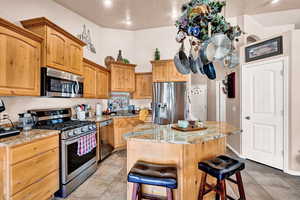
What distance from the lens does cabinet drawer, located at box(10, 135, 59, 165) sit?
1522 millimetres

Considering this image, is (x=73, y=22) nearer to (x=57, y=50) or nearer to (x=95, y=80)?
(x=95, y=80)

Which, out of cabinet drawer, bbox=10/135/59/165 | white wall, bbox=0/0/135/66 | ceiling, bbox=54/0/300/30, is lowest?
cabinet drawer, bbox=10/135/59/165

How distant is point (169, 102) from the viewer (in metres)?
3.91

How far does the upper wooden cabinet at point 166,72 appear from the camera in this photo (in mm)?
4074

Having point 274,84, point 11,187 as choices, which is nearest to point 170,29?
point 274,84

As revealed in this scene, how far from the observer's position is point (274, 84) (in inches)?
117

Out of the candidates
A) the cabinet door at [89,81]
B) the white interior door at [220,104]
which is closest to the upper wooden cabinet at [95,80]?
the cabinet door at [89,81]

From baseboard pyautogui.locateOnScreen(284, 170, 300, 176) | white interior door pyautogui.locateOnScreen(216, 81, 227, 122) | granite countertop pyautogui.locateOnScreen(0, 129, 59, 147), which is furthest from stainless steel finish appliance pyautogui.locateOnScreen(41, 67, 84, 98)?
white interior door pyautogui.locateOnScreen(216, 81, 227, 122)

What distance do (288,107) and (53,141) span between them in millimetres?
3835

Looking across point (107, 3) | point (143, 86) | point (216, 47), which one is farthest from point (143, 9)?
point (216, 47)

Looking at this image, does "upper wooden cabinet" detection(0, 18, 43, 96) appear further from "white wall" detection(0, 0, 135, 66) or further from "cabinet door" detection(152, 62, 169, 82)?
"cabinet door" detection(152, 62, 169, 82)

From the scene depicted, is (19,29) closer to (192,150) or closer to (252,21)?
(192,150)

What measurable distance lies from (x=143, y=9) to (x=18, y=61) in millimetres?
2730

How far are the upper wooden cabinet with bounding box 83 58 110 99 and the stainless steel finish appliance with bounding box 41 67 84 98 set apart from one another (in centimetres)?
37
